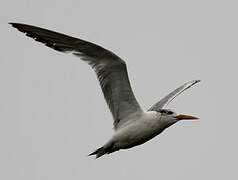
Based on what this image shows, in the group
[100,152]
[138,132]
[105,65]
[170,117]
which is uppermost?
[105,65]

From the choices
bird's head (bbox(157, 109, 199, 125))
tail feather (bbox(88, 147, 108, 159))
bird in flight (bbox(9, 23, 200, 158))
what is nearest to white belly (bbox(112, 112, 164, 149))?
bird in flight (bbox(9, 23, 200, 158))

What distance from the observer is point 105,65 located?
895cm

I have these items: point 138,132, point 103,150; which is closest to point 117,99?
point 138,132

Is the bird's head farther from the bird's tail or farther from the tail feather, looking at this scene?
the tail feather

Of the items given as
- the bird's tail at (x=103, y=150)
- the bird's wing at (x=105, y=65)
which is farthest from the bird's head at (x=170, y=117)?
the bird's tail at (x=103, y=150)

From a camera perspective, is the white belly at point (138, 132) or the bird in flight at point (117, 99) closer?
the bird in flight at point (117, 99)

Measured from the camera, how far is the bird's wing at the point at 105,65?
8.58m

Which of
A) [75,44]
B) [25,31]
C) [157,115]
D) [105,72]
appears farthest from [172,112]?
[25,31]

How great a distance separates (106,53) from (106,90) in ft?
2.60

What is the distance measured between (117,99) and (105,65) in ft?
2.40

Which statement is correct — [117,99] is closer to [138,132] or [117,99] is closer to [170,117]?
[138,132]

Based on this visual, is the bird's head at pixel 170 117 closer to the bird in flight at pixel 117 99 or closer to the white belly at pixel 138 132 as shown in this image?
the bird in flight at pixel 117 99

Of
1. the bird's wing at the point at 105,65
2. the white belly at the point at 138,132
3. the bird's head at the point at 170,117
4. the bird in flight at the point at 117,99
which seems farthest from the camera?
the bird's head at the point at 170,117

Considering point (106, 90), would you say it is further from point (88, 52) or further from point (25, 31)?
point (25, 31)
